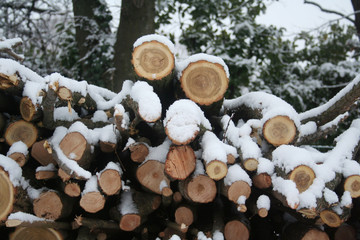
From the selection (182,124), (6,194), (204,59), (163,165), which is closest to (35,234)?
(6,194)

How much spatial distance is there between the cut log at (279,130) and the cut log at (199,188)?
1.37ft

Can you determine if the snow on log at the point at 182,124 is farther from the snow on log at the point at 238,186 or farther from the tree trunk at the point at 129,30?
the tree trunk at the point at 129,30

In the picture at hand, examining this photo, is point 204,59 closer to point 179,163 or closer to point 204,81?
point 204,81

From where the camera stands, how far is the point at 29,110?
1.60 metres

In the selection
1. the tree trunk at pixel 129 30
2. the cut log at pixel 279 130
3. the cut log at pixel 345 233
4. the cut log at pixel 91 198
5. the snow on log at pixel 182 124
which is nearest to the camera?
the snow on log at pixel 182 124

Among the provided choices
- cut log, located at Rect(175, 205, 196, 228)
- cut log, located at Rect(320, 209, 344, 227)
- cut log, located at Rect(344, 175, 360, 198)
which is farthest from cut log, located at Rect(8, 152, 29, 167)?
cut log, located at Rect(344, 175, 360, 198)

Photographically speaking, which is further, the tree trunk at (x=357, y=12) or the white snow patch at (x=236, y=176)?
the tree trunk at (x=357, y=12)

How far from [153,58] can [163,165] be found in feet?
2.10

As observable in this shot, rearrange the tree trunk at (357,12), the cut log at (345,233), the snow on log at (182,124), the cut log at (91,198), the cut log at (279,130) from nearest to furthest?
the snow on log at (182,124), the cut log at (91,198), the cut log at (279,130), the cut log at (345,233), the tree trunk at (357,12)

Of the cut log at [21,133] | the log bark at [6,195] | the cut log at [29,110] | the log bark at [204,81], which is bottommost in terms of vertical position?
the log bark at [6,195]

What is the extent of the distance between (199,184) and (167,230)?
404 mm

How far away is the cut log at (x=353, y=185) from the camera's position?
1.54 meters

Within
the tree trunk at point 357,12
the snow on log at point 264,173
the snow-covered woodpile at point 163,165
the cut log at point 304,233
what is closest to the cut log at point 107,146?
the snow-covered woodpile at point 163,165

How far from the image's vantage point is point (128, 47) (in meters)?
A: 4.01
